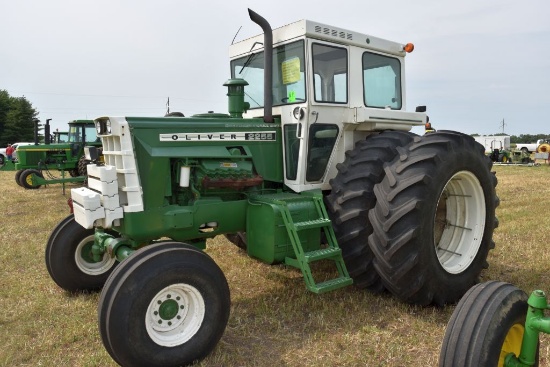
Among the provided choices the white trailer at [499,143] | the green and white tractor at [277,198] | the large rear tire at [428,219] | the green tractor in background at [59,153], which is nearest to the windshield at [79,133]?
the green tractor in background at [59,153]

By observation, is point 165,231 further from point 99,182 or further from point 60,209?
point 60,209

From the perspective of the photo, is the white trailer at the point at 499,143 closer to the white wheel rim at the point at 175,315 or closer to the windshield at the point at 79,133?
the windshield at the point at 79,133

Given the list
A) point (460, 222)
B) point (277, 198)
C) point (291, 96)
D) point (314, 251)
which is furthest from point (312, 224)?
point (460, 222)

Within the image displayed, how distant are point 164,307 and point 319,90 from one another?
2.46 meters

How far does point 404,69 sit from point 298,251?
270 centimetres

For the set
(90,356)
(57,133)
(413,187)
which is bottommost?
(90,356)

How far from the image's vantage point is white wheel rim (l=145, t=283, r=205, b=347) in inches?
121

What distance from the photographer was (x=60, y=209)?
993cm

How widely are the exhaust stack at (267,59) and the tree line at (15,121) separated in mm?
46819

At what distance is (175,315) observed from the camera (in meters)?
3.19

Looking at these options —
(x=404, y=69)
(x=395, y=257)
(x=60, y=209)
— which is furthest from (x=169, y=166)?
(x=60, y=209)

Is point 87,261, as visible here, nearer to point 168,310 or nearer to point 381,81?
point 168,310

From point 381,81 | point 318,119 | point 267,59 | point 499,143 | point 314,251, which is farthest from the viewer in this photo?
point 499,143

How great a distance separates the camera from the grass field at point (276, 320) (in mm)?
3246
